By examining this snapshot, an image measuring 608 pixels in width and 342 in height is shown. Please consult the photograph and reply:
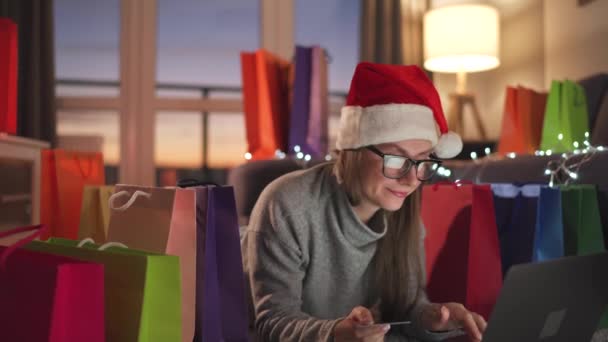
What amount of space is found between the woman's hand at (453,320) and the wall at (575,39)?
1936mm

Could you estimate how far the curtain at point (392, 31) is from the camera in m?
3.44

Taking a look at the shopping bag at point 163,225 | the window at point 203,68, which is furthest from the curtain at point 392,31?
the shopping bag at point 163,225

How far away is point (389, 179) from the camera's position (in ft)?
3.85

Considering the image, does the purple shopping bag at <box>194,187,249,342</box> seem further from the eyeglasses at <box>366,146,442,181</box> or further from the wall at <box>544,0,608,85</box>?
the wall at <box>544,0,608,85</box>

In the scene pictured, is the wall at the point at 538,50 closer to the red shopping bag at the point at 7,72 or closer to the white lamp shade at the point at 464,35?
the white lamp shade at the point at 464,35

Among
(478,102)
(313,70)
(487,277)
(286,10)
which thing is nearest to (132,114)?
(286,10)

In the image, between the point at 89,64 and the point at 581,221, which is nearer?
the point at 581,221

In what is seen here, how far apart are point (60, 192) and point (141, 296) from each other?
1.28 m

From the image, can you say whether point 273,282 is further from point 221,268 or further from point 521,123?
point 521,123

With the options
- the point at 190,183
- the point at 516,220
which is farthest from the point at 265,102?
the point at 190,183

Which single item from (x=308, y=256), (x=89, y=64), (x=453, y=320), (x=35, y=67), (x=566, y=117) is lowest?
(x=453, y=320)

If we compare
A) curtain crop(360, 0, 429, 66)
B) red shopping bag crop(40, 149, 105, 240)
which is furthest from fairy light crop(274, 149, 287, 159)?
curtain crop(360, 0, 429, 66)

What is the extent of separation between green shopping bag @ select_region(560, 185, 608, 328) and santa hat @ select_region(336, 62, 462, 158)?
1.01 ft

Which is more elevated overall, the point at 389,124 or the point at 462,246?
the point at 389,124
